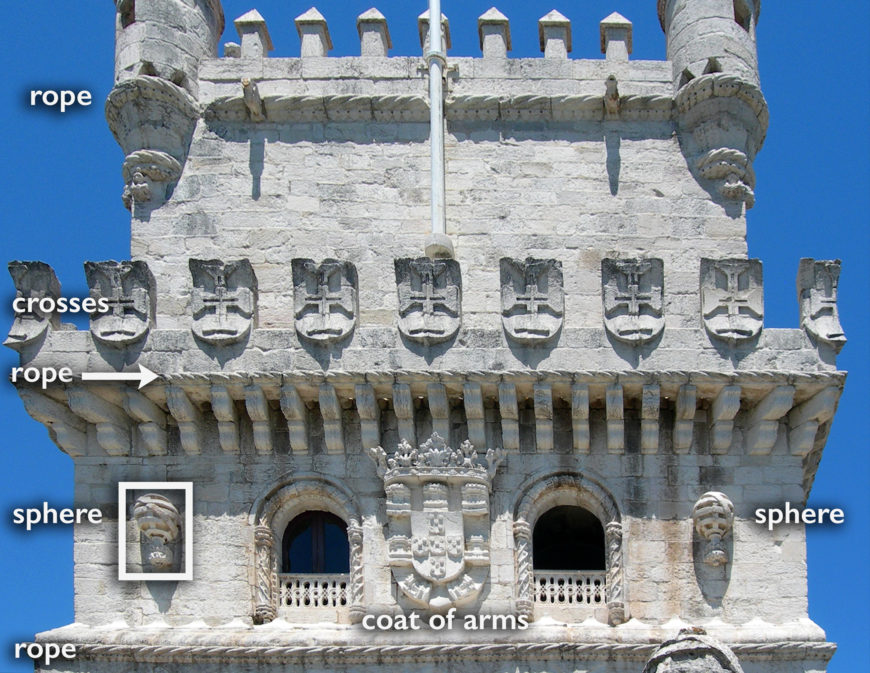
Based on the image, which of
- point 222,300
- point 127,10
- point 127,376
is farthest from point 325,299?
point 127,10

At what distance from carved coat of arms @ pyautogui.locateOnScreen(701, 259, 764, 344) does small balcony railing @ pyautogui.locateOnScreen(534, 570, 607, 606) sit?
9.68 ft

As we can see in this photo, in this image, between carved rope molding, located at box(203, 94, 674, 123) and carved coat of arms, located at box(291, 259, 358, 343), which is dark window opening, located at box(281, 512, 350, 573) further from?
carved rope molding, located at box(203, 94, 674, 123)

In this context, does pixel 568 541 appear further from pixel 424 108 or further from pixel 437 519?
pixel 424 108

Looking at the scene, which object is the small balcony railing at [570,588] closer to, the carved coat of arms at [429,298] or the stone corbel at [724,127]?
the carved coat of arms at [429,298]

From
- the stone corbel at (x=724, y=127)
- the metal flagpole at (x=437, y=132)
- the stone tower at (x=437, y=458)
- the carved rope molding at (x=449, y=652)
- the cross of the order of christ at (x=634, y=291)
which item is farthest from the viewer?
the stone corbel at (x=724, y=127)

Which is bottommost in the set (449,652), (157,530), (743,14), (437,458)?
(449,652)

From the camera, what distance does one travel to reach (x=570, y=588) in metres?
23.8

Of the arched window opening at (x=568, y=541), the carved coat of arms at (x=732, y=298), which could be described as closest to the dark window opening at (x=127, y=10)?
the carved coat of arms at (x=732, y=298)

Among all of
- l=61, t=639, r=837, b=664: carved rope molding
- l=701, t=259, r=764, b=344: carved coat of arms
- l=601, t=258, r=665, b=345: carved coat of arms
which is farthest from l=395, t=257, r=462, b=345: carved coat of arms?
l=61, t=639, r=837, b=664: carved rope molding

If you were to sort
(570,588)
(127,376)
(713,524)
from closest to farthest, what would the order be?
(713,524), (127,376), (570,588)

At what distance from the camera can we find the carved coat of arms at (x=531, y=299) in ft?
78.0

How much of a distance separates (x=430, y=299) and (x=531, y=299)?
1.10 metres

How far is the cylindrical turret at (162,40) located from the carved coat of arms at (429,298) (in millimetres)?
4257

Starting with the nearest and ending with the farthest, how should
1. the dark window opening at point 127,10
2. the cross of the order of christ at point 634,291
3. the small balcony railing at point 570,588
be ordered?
the small balcony railing at point 570,588 → the cross of the order of christ at point 634,291 → the dark window opening at point 127,10
